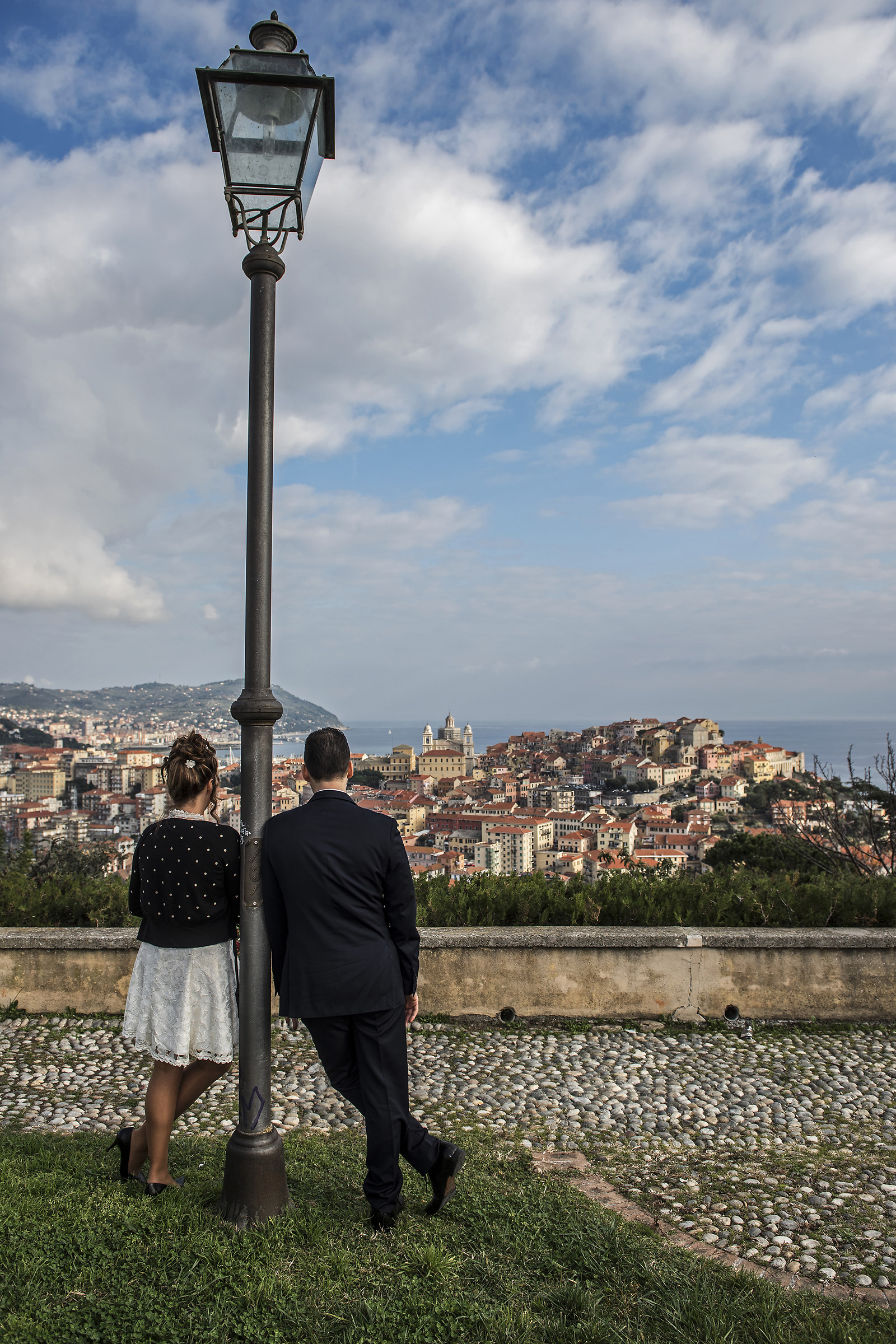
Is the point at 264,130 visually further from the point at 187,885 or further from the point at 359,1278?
the point at 359,1278

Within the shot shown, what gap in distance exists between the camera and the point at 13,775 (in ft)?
131

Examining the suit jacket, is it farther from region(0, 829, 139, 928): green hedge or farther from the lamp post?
region(0, 829, 139, 928): green hedge

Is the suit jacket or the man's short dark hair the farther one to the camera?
the man's short dark hair

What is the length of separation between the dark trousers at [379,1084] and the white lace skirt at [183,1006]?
407 millimetres

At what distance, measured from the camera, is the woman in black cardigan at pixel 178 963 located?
2955 millimetres

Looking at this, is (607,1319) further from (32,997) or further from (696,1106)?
(32,997)

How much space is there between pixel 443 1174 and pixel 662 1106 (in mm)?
2154

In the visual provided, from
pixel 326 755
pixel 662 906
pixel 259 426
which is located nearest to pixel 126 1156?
pixel 326 755

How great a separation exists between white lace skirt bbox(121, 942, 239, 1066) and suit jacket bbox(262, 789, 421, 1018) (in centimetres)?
31

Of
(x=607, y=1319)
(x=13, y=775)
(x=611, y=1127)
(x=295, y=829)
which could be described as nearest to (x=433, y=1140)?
(x=607, y=1319)

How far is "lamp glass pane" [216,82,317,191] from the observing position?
305 centimetres

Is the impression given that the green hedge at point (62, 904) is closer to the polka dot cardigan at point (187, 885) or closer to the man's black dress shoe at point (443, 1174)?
the polka dot cardigan at point (187, 885)

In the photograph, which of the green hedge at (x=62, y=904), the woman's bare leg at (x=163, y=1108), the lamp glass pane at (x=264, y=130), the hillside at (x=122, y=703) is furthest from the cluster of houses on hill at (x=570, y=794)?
the hillside at (x=122, y=703)

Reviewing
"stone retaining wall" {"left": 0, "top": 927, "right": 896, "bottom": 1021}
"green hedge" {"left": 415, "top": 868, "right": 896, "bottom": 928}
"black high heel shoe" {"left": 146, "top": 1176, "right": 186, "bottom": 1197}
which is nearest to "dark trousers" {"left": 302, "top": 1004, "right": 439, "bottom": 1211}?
"black high heel shoe" {"left": 146, "top": 1176, "right": 186, "bottom": 1197}
